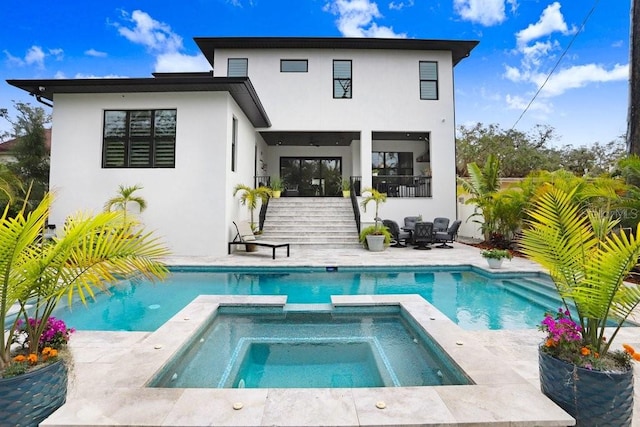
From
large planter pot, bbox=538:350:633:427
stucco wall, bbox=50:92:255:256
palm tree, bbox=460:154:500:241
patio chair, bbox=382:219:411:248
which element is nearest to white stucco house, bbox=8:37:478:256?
stucco wall, bbox=50:92:255:256

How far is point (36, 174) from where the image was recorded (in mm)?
14688

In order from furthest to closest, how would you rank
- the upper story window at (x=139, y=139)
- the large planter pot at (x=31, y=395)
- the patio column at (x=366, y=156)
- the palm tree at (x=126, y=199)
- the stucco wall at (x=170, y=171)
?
the patio column at (x=366, y=156), the upper story window at (x=139, y=139), the stucco wall at (x=170, y=171), the palm tree at (x=126, y=199), the large planter pot at (x=31, y=395)

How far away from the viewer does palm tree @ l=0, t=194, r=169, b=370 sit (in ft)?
6.54

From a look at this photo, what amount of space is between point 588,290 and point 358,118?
13.7 metres

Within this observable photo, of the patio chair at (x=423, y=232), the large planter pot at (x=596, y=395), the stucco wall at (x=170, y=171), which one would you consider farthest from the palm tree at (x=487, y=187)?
the large planter pot at (x=596, y=395)

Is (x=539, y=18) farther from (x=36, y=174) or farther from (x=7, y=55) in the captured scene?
(x=7, y=55)

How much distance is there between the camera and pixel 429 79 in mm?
15297

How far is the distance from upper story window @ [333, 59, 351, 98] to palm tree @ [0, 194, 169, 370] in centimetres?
1413

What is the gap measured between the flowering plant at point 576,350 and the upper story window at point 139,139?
10631 millimetres

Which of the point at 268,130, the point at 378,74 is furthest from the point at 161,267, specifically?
the point at 378,74

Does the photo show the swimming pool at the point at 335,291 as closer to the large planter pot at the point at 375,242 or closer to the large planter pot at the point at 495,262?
the large planter pot at the point at 495,262

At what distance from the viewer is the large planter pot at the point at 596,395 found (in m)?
2.13

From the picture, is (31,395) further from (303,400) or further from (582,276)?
(582,276)

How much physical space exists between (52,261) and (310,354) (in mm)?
2808
